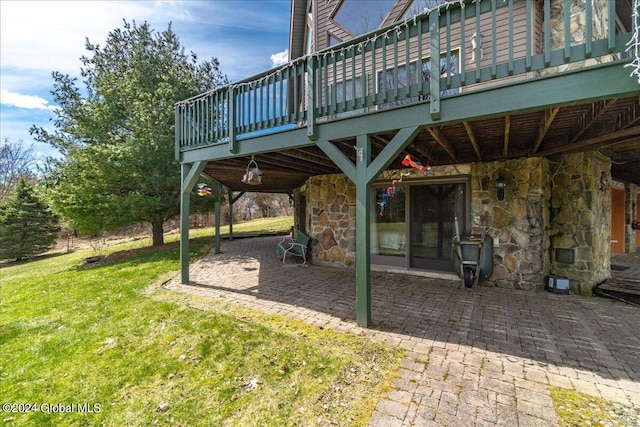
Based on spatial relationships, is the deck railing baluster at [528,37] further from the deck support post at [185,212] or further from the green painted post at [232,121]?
the deck support post at [185,212]

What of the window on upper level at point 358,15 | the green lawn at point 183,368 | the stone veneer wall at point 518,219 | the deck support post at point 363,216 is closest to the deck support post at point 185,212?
the green lawn at point 183,368

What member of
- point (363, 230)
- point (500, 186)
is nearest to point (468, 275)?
point (500, 186)

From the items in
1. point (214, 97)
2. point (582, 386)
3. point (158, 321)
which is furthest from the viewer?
point (214, 97)

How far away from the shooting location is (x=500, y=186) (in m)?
5.00

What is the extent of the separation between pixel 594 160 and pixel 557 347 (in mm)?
3782

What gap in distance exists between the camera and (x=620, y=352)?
2.80 m

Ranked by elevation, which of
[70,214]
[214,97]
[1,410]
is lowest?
[1,410]

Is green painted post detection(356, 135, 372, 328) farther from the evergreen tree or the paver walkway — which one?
the evergreen tree

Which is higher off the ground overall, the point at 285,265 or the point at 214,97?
the point at 214,97

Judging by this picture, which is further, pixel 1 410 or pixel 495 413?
pixel 1 410

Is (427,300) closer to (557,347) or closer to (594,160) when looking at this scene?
(557,347)

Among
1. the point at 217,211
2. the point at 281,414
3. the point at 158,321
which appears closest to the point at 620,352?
the point at 281,414

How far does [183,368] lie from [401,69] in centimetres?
609

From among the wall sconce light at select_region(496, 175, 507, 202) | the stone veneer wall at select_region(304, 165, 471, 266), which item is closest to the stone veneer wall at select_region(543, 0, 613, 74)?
the wall sconce light at select_region(496, 175, 507, 202)
